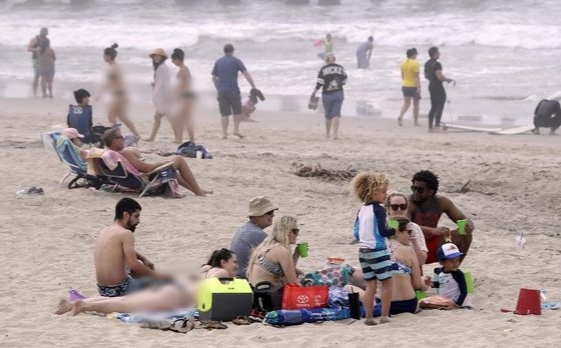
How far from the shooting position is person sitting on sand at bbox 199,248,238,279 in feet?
25.2

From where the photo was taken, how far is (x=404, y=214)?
8.08 meters

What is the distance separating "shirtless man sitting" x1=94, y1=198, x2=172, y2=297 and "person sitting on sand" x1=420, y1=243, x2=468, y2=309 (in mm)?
1845

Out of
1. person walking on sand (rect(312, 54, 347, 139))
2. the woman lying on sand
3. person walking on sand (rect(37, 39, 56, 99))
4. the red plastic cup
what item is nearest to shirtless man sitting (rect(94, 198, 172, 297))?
the woman lying on sand

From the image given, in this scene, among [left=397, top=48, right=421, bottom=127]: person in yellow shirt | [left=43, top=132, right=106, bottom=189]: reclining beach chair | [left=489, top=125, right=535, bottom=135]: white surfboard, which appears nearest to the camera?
[left=43, top=132, right=106, bottom=189]: reclining beach chair

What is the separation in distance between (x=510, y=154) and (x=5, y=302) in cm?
984

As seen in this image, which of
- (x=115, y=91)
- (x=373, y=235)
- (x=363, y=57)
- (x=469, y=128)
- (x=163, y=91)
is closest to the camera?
(x=373, y=235)

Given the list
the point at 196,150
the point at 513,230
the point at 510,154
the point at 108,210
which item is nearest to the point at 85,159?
the point at 108,210

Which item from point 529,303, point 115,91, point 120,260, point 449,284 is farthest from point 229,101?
point 529,303

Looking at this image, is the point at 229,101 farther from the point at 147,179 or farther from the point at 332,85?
the point at 147,179

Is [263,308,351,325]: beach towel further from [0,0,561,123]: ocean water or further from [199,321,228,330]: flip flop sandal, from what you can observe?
[0,0,561,123]: ocean water

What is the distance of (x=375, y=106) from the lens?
78.6ft

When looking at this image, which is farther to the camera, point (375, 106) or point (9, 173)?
point (375, 106)

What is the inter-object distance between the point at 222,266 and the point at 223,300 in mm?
609

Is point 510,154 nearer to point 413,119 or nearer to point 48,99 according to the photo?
point 413,119
